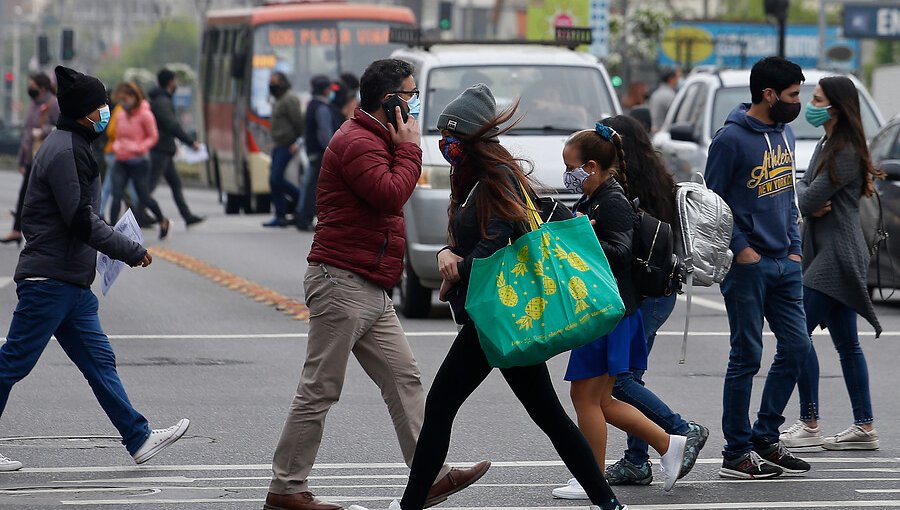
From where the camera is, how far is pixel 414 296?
44.3ft

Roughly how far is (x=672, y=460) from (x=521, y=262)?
4.39ft

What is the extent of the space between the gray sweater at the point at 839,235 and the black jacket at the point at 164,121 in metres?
14.0

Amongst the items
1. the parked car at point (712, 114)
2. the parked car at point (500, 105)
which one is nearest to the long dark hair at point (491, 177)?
the parked car at point (500, 105)

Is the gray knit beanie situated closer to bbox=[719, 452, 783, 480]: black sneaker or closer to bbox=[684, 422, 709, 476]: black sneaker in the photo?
bbox=[684, 422, 709, 476]: black sneaker

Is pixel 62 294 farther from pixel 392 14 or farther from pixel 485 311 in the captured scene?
pixel 392 14

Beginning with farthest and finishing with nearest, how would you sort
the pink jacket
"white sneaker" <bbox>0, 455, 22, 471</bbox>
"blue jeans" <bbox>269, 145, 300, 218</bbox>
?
1. "blue jeans" <bbox>269, 145, 300, 218</bbox>
2. the pink jacket
3. "white sneaker" <bbox>0, 455, 22, 471</bbox>

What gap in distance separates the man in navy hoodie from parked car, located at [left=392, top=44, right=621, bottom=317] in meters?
5.56

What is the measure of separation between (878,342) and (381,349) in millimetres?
6389

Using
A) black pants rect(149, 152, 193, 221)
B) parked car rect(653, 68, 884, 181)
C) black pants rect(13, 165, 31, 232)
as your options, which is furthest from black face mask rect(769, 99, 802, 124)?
black pants rect(149, 152, 193, 221)

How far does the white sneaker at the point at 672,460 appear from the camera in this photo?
6.97 metres

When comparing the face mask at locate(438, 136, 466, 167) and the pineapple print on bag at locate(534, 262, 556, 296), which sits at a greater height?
the face mask at locate(438, 136, 466, 167)

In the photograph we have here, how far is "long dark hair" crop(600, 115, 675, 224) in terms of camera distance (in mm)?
7086

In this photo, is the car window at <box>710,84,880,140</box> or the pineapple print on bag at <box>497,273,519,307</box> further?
the car window at <box>710,84,880,140</box>

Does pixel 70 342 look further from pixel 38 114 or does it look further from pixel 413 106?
pixel 38 114
